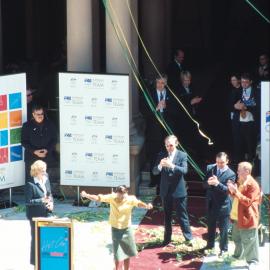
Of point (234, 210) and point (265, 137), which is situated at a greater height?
point (265, 137)

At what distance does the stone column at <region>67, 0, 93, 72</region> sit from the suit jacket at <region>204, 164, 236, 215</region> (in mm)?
4599

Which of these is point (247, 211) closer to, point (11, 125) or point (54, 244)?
point (54, 244)

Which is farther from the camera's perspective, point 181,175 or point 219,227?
point 181,175

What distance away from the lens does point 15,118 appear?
20062 mm

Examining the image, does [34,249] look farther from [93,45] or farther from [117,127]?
[93,45]

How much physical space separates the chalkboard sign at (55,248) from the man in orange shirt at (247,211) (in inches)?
103

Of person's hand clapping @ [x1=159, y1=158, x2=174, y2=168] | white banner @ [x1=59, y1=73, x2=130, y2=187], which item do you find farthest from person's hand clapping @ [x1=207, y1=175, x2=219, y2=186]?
white banner @ [x1=59, y1=73, x2=130, y2=187]

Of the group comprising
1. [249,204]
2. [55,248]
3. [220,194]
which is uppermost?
[220,194]

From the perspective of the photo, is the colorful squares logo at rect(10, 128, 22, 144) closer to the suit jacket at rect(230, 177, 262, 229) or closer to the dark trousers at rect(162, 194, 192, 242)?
the dark trousers at rect(162, 194, 192, 242)

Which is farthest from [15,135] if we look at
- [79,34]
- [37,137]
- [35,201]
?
[35,201]

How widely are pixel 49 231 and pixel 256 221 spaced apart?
3.15 m

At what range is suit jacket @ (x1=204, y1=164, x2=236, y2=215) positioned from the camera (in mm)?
16828

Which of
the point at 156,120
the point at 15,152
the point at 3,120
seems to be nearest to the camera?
the point at 3,120

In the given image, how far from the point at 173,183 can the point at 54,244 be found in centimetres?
273
